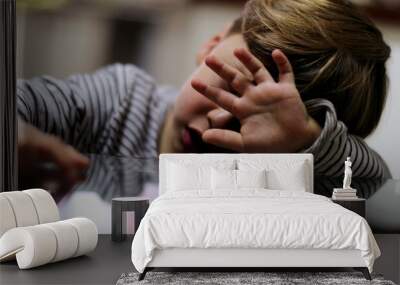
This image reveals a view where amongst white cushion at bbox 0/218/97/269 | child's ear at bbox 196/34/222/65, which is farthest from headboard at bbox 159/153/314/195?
white cushion at bbox 0/218/97/269

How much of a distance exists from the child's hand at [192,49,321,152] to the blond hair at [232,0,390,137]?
0.10 meters

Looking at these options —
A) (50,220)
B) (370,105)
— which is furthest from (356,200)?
(50,220)

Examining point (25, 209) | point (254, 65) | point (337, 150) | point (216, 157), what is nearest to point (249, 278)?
point (25, 209)

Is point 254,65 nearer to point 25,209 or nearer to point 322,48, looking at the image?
point 322,48

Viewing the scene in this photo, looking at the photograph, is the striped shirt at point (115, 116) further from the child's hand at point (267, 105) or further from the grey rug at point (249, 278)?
the grey rug at point (249, 278)

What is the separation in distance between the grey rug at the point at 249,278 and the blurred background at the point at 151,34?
2.31 m

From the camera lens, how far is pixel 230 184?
5770 millimetres

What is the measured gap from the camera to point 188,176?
5.94 meters

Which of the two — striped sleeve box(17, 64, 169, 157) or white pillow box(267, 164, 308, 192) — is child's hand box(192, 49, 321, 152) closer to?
white pillow box(267, 164, 308, 192)

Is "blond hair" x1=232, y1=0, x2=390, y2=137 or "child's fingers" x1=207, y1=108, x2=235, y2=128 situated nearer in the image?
"blond hair" x1=232, y1=0, x2=390, y2=137

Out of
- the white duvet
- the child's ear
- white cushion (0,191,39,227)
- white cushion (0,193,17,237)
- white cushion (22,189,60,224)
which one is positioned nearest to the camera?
the white duvet

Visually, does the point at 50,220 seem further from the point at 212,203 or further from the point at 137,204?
the point at 212,203

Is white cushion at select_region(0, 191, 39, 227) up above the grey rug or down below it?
above

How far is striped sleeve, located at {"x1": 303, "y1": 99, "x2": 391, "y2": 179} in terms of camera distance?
6324 mm
